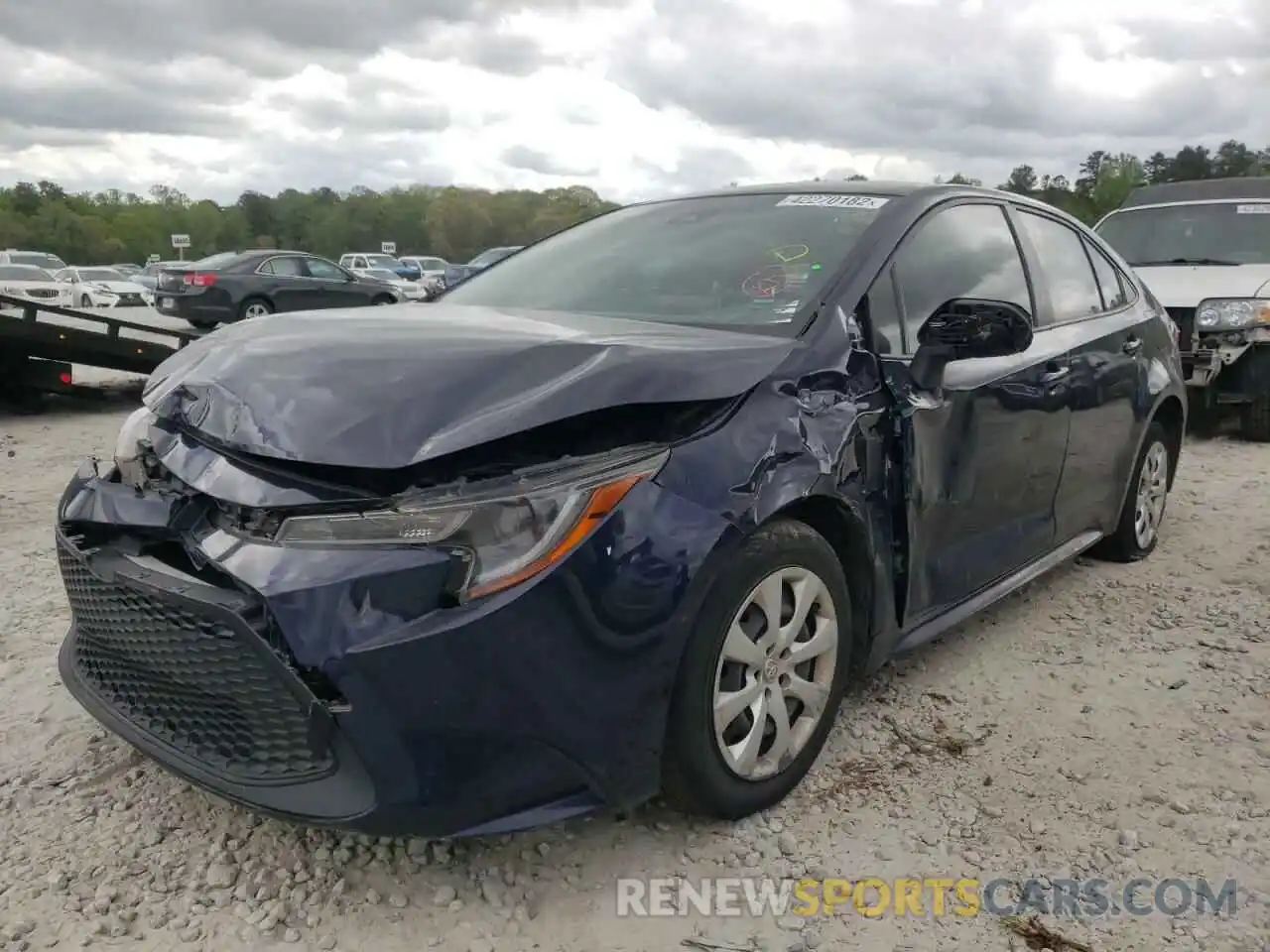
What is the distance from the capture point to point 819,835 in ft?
8.21

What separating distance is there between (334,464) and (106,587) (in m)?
0.69

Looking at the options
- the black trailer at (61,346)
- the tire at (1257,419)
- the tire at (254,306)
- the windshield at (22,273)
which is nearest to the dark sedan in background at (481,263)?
the black trailer at (61,346)

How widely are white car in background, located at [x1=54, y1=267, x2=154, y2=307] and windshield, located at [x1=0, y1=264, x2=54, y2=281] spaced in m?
1.51

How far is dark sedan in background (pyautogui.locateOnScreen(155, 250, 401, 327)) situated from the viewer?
17172 mm

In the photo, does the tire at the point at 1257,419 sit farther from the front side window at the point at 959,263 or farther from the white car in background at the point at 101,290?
the white car in background at the point at 101,290

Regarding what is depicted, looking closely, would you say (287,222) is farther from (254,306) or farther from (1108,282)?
(1108,282)

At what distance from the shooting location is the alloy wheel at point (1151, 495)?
4555 millimetres

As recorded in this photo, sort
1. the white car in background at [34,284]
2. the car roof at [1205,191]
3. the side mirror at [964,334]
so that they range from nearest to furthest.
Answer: the side mirror at [964,334] → the car roof at [1205,191] → the white car in background at [34,284]

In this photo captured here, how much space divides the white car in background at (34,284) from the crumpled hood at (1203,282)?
24545mm

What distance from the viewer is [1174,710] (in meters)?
3.21

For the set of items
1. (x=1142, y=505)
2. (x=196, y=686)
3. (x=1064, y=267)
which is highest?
(x=1064, y=267)

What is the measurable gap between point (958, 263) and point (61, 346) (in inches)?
285

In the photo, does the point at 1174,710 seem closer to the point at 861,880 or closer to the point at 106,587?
the point at 861,880

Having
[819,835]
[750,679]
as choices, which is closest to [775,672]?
[750,679]
